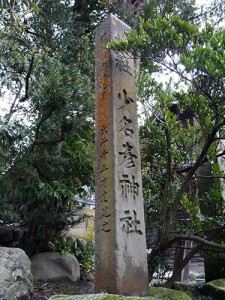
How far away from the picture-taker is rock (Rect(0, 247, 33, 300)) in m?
3.71

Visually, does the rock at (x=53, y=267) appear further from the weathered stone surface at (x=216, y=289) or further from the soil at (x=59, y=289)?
the weathered stone surface at (x=216, y=289)

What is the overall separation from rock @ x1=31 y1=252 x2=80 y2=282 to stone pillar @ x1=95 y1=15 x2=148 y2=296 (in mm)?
2646

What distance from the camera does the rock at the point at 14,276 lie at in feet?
12.2

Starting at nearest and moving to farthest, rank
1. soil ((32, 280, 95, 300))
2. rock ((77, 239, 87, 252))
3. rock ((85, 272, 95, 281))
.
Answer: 1. soil ((32, 280, 95, 300))
2. rock ((85, 272, 95, 281))
3. rock ((77, 239, 87, 252))

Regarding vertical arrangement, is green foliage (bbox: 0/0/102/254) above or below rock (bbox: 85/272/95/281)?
above

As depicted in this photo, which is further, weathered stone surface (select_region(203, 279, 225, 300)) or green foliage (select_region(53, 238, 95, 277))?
green foliage (select_region(53, 238, 95, 277))

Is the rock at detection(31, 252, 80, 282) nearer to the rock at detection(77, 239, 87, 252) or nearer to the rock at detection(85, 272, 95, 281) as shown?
the rock at detection(85, 272, 95, 281)

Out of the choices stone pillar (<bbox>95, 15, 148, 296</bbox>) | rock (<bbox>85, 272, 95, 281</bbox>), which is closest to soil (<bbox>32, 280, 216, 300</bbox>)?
rock (<bbox>85, 272, 95, 281</bbox>)

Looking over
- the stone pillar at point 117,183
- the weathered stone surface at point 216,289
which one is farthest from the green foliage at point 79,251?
the stone pillar at point 117,183

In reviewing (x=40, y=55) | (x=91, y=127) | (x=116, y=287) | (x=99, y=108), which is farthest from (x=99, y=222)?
(x=40, y=55)

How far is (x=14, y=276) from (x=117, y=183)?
1.92 m

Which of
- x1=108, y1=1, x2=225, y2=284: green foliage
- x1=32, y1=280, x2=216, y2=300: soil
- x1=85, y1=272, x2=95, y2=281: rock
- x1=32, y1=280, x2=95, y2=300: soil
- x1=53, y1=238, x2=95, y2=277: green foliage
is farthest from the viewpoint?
x1=53, y1=238, x2=95, y2=277: green foliage

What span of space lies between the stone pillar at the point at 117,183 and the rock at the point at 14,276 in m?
1.31

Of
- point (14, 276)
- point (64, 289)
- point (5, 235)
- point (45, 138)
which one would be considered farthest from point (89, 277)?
point (45, 138)
